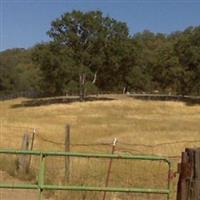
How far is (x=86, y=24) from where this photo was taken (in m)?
77.8

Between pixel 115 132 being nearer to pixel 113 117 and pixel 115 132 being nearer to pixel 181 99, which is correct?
pixel 113 117

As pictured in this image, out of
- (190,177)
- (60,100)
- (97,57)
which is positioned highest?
(97,57)

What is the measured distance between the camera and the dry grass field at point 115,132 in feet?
42.8

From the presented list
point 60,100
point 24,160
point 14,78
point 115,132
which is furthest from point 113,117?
Result: point 14,78

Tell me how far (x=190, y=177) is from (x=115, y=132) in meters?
34.5

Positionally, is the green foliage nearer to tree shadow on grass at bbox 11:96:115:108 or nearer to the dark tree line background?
tree shadow on grass at bbox 11:96:115:108

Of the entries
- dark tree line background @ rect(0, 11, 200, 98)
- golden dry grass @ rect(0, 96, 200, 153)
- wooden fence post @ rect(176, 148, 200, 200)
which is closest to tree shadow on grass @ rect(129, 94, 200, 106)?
dark tree line background @ rect(0, 11, 200, 98)

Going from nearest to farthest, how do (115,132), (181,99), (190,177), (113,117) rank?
(190,177), (115,132), (113,117), (181,99)

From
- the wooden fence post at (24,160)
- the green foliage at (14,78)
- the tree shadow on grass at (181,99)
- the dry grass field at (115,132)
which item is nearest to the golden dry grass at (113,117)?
the dry grass field at (115,132)

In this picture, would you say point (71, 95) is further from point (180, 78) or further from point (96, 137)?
point (96, 137)

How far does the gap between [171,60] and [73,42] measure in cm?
1307

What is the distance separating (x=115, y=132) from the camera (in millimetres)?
41000

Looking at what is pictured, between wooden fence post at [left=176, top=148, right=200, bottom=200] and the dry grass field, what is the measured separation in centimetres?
379

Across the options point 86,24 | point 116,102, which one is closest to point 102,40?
point 86,24
